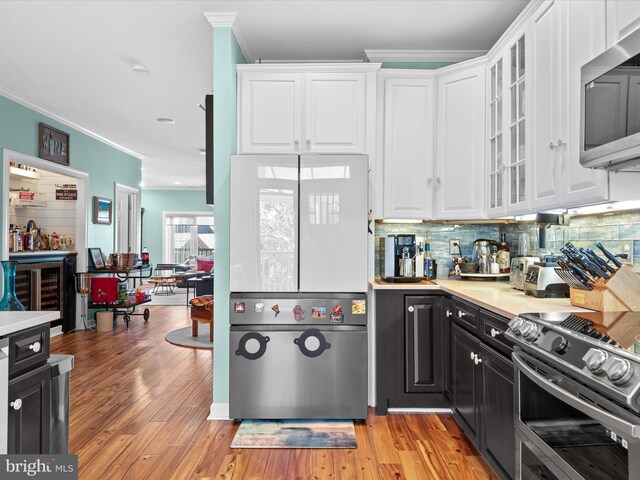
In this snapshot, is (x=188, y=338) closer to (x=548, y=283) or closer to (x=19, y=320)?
(x=19, y=320)

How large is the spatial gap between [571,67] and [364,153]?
4.49 feet

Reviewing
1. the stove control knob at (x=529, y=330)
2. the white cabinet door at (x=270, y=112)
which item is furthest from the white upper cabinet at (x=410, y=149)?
the stove control knob at (x=529, y=330)

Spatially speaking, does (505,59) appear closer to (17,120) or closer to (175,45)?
(175,45)

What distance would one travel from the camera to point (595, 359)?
1.20 metres

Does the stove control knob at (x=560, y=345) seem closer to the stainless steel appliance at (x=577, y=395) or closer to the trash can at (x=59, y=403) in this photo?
the stainless steel appliance at (x=577, y=395)

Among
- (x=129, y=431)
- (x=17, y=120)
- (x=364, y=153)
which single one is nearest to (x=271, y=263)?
(x=364, y=153)

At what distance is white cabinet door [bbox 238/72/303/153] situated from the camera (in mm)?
3023

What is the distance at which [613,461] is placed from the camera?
113 centimetres

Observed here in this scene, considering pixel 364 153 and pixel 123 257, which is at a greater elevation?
pixel 364 153

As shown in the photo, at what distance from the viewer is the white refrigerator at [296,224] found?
278 cm

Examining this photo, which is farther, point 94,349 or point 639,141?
point 94,349

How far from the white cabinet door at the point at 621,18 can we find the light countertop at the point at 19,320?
236 cm

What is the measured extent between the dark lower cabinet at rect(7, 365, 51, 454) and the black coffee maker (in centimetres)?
222

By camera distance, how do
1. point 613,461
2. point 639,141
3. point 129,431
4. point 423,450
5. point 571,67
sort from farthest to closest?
1. point 129,431
2. point 423,450
3. point 571,67
4. point 639,141
5. point 613,461
